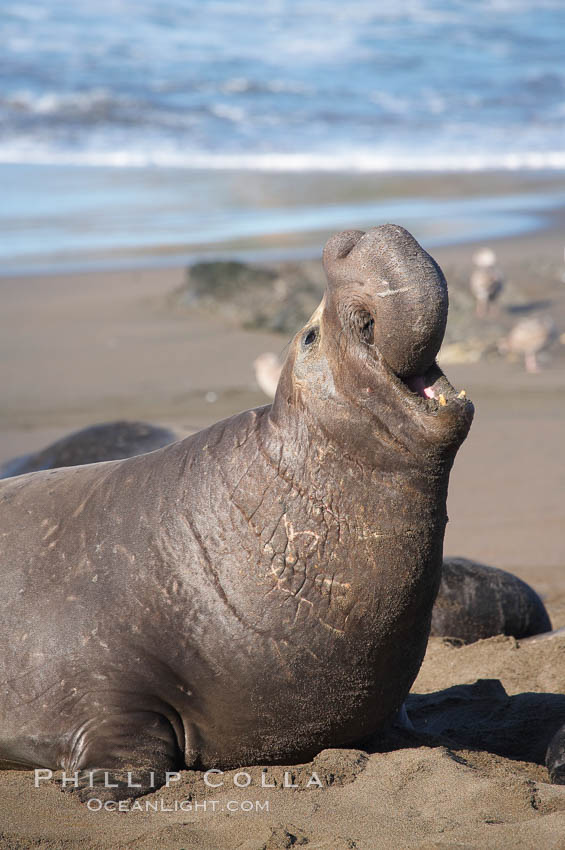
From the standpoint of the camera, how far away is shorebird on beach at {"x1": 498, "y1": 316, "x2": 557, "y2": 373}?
10.7m

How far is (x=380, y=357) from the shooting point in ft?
10.3

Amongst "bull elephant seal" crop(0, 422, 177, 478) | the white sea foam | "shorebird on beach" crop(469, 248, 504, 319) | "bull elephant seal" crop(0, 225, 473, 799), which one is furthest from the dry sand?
the white sea foam

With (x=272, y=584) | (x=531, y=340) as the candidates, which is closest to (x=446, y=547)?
(x=272, y=584)

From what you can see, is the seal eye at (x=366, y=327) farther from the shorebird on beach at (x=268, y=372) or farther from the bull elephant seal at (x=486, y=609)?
the shorebird on beach at (x=268, y=372)

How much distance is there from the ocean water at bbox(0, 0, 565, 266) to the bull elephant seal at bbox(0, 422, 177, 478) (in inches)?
342

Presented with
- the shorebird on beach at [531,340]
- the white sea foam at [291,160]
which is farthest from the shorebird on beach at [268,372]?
the white sea foam at [291,160]

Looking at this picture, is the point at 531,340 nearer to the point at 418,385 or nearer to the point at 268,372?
the point at 268,372

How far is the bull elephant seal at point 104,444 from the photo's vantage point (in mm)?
6480

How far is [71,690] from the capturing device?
342 cm

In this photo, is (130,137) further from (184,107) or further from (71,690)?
(71,690)

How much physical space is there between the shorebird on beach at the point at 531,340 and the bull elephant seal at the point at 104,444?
500cm

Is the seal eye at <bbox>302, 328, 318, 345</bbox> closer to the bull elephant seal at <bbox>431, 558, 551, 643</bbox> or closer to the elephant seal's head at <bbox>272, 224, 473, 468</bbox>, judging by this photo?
the elephant seal's head at <bbox>272, 224, 473, 468</bbox>

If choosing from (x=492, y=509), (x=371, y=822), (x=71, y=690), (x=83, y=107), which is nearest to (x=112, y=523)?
(x=71, y=690)

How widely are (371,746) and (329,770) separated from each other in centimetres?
32
